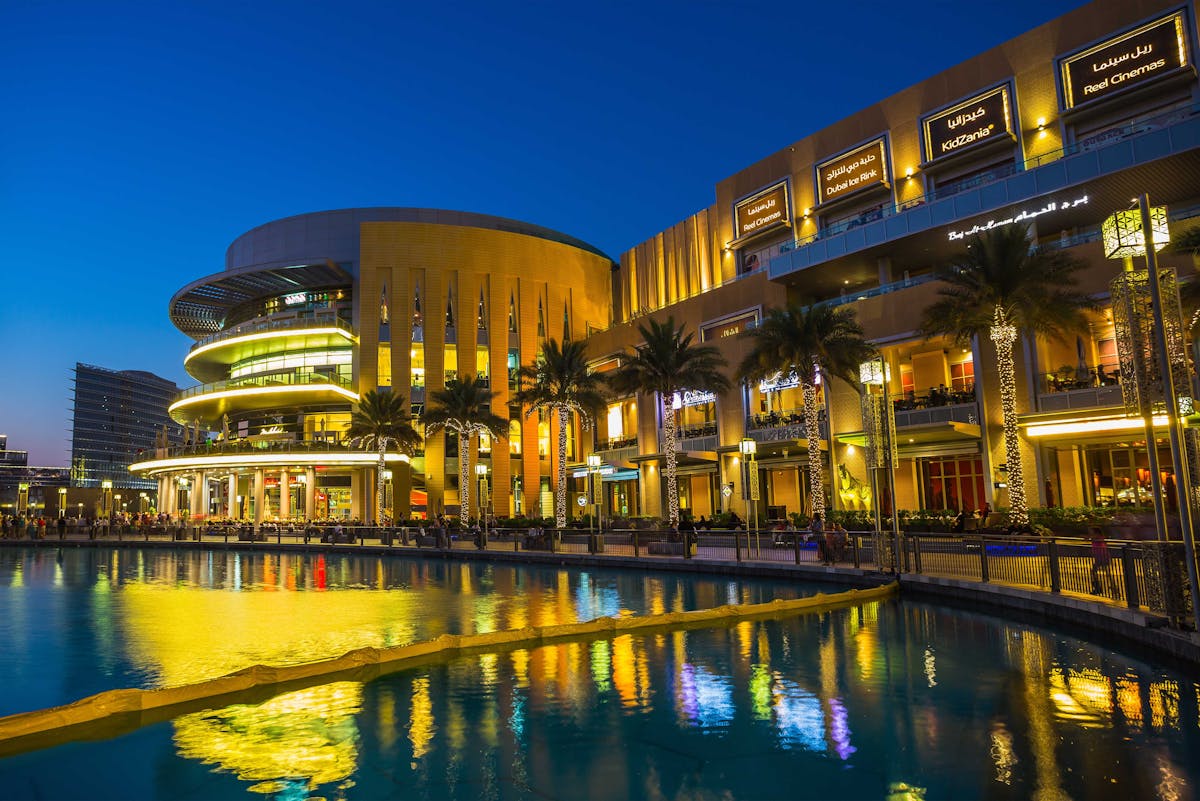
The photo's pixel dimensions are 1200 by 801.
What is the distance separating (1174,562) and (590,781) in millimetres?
Answer: 9713

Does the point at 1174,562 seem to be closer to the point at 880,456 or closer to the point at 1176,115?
the point at 880,456

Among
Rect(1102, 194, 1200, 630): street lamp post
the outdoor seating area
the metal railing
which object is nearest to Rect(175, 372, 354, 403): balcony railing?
the metal railing

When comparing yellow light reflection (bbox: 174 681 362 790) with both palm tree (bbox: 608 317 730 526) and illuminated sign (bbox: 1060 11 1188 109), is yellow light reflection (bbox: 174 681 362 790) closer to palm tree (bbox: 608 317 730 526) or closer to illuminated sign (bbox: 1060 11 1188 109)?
palm tree (bbox: 608 317 730 526)

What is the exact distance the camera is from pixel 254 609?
2008 centimetres

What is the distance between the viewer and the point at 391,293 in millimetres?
74750

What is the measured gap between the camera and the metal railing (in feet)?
41.9

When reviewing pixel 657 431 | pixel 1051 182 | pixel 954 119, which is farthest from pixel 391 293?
pixel 1051 182

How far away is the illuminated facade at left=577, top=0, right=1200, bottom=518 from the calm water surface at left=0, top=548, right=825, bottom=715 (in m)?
13.3

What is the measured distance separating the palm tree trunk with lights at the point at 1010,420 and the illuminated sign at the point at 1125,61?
1501 centimetres

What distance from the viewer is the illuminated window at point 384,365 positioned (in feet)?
240

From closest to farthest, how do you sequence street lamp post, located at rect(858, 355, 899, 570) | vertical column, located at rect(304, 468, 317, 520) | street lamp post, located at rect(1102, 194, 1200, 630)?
street lamp post, located at rect(1102, 194, 1200, 630) < street lamp post, located at rect(858, 355, 899, 570) < vertical column, located at rect(304, 468, 317, 520)

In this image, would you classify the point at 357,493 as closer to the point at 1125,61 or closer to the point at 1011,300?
the point at 1011,300

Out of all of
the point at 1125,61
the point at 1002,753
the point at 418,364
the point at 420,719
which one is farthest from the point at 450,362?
the point at 1002,753

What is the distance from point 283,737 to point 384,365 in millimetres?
67574
